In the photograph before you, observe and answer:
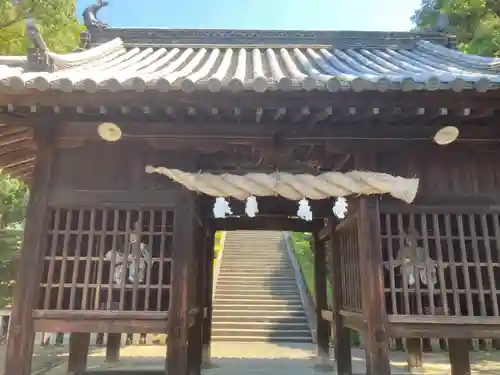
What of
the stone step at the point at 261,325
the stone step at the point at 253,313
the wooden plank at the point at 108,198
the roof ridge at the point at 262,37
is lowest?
the stone step at the point at 261,325

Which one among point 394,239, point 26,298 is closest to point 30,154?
point 26,298

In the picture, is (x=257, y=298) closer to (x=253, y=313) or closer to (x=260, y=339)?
(x=253, y=313)

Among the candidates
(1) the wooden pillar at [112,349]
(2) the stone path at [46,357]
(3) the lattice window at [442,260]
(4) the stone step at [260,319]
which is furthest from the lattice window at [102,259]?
(4) the stone step at [260,319]

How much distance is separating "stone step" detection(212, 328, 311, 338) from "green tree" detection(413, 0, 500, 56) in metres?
9.70

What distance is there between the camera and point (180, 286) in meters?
4.80

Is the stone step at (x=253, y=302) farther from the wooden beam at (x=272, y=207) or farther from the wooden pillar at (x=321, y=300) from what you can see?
the wooden beam at (x=272, y=207)

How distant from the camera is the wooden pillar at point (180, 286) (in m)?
4.64

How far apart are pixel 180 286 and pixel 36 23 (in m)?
8.83

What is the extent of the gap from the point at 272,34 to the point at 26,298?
7213 mm

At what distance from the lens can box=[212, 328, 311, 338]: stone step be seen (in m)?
13.8

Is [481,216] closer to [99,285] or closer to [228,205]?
[99,285]

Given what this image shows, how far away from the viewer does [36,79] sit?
4.16 meters

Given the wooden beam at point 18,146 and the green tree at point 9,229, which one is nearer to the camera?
the wooden beam at point 18,146

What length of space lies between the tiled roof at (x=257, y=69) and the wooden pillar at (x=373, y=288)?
158 cm
